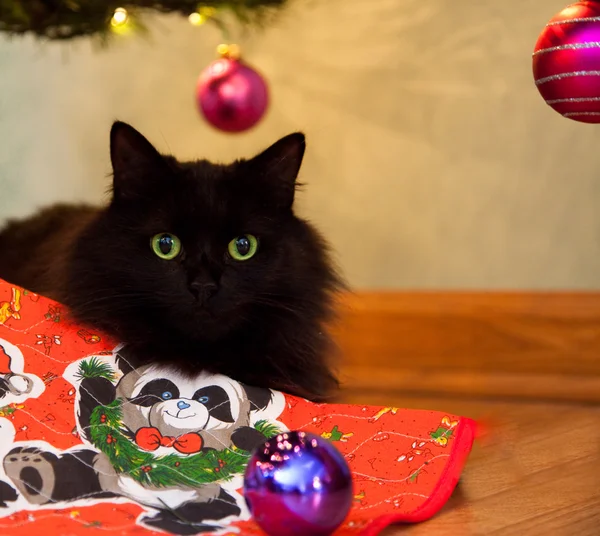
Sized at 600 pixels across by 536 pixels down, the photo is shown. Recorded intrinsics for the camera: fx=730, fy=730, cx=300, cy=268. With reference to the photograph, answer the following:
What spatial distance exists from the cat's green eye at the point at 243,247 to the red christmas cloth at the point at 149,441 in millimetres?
179

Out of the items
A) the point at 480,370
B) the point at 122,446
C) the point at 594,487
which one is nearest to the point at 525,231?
the point at 480,370

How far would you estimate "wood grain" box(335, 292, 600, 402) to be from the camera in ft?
6.17

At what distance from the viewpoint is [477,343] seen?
198cm

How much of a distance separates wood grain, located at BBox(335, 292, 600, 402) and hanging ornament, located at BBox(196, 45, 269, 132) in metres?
0.60

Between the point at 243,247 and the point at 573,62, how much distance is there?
0.51m

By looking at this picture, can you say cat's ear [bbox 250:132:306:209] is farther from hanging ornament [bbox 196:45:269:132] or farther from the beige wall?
the beige wall

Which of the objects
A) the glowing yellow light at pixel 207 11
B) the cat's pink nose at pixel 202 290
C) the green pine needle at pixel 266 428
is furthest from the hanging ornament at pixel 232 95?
the green pine needle at pixel 266 428

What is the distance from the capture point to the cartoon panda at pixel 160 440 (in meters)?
0.86

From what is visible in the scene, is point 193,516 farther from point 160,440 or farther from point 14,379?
Answer: point 14,379

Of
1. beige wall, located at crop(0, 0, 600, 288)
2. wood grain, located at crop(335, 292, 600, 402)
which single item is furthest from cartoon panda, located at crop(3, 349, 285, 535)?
beige wall, located at crop(0, 0, 600, 288)

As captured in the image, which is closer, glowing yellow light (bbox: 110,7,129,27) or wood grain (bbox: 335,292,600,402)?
glowing yellow light (bbox: 110,7,129,27)

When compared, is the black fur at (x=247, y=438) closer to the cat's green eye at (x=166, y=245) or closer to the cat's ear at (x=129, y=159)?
the cat's green eye at (x=166, y=245)

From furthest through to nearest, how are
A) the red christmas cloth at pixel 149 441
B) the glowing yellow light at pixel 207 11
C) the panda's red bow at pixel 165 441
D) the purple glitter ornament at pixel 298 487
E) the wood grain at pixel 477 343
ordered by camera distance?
the wood grain at pixel 477 343 < the glowing yellow light at pixel 207 11 < the panda's red bow at pixel 165 441 < the red christmas cloth at pixel 149 441 < the purple glitter ornament at pixel 298 487

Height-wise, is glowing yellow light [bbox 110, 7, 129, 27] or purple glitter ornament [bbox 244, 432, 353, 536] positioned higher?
glowing yellow light [bbox 110, 7, 129, 27]
